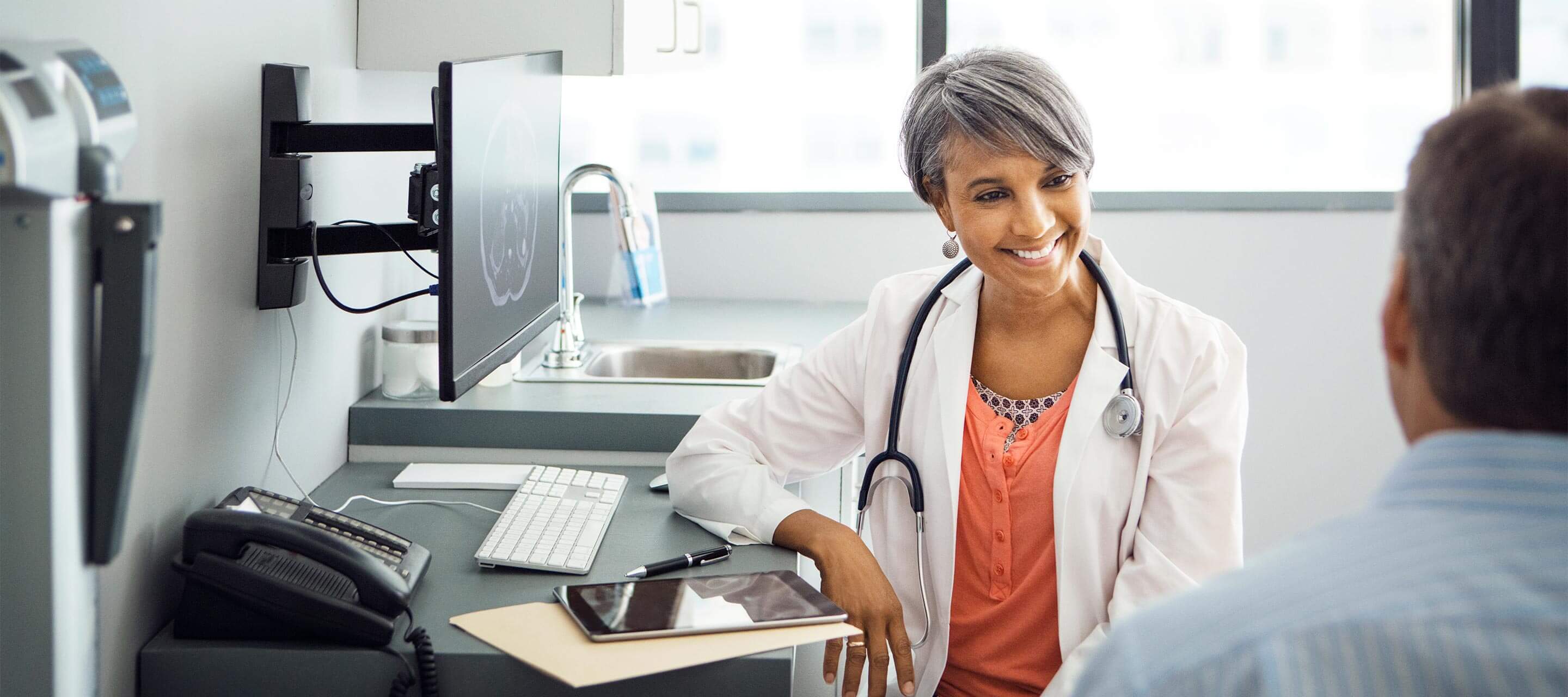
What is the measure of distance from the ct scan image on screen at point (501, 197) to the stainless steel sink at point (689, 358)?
0.39m

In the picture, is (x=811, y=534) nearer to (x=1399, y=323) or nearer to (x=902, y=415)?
(x=902, y=415)

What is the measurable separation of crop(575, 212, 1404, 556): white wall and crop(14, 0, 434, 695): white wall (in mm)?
1513

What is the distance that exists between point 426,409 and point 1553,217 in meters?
1.55

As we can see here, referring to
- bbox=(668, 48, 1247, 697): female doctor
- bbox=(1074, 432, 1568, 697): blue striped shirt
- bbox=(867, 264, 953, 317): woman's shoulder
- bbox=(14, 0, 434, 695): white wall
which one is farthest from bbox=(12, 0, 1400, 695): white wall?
bbox=(867, 264, 953, 317): woman's shoulder

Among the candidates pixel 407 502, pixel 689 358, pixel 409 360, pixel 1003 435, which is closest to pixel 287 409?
pixel 407 502

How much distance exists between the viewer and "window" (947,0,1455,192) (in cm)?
317

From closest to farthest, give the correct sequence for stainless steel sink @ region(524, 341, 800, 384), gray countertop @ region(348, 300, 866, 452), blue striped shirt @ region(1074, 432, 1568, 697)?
blue striped shirt @ region(1074, 432, 1568, 697), gray countertop @ region(348, 300, 866, 452), stainless steel sink @ region(524, 341, 800, 384)

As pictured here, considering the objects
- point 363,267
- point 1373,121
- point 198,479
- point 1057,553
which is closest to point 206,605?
point 198,479

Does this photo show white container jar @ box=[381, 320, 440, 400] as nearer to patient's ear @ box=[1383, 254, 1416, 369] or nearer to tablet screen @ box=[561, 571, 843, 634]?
tablet screen @ box=[561, 571, 843, 634]

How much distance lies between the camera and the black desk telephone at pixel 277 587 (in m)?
1.09

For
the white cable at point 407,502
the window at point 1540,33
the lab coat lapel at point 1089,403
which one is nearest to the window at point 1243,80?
the window at point 1540,33

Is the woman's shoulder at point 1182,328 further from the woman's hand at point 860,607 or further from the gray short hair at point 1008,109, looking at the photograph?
the woman's hand at point 860,607

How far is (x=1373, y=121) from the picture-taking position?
3215mm

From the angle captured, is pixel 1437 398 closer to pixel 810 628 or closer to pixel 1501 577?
pixel 1501 577
